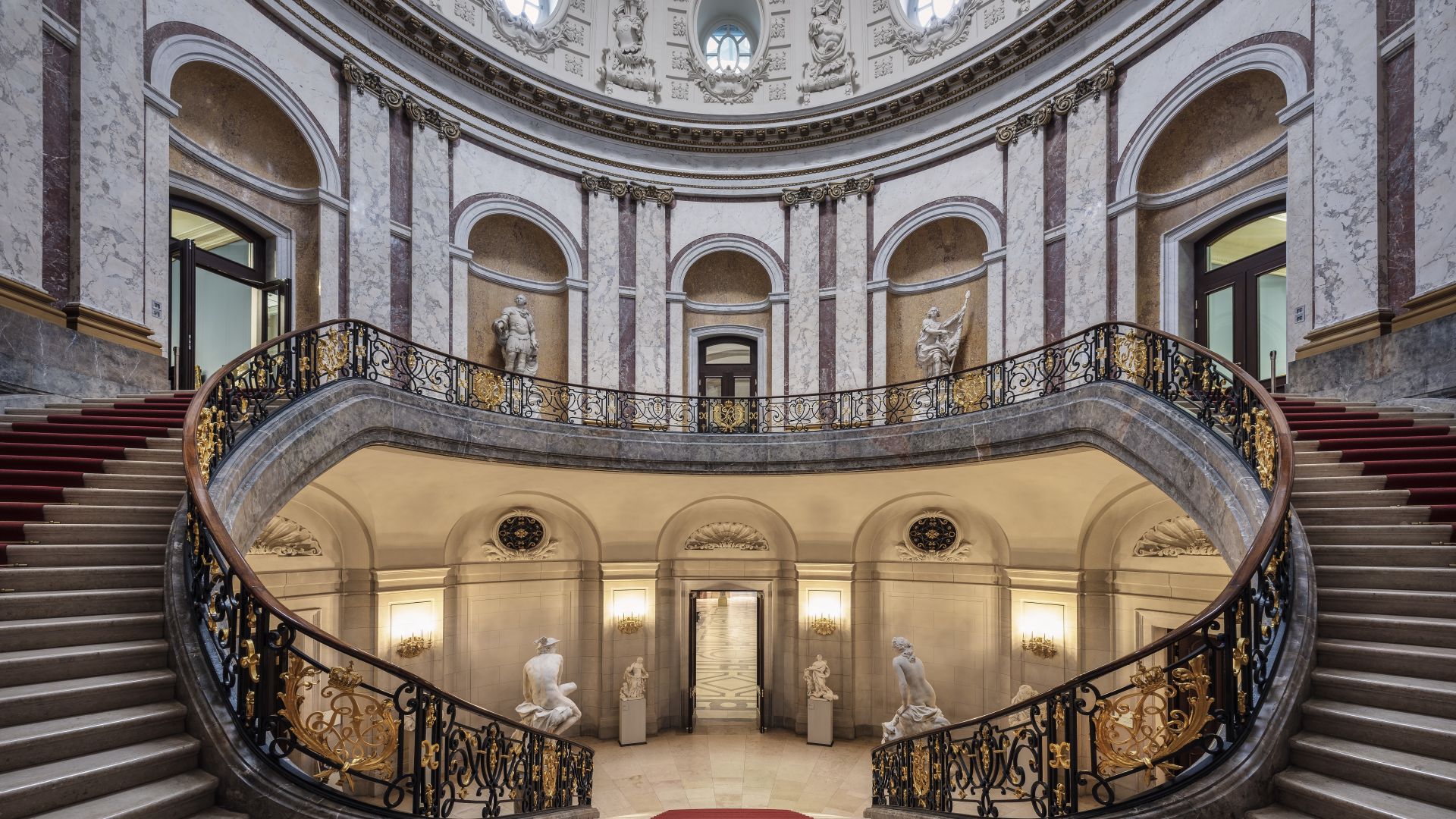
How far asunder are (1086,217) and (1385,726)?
9.90 meters

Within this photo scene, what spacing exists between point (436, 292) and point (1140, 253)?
36.6 feet

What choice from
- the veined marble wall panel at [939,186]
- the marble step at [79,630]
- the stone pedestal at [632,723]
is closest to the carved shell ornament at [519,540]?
the stone pedestal at [632,723]

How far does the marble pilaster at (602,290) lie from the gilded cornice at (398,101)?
9.26 ft

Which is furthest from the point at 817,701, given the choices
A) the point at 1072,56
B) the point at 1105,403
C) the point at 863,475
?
Answer: the point at 1072,56

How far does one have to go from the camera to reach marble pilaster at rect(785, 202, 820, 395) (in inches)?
578

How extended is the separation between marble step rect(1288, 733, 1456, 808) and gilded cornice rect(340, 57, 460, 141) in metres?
13.6

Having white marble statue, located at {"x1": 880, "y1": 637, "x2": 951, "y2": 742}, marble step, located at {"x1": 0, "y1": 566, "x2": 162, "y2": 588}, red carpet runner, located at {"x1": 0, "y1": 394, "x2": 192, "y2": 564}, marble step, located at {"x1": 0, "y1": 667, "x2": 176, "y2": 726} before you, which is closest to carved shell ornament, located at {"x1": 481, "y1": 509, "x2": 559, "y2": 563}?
red carpet runner, located at {"x1": 0, "y1": 394, "x2": 192, "y2": 564}

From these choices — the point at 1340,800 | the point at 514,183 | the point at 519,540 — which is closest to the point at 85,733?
the point at 1340,800

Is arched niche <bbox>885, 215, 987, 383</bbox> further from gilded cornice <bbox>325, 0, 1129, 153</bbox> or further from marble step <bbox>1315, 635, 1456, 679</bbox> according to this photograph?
marble step <bbox>1315, 635, 1456, 679</bbox>

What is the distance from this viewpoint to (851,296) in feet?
47.5

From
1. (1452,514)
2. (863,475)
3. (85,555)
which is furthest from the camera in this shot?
(863,475)

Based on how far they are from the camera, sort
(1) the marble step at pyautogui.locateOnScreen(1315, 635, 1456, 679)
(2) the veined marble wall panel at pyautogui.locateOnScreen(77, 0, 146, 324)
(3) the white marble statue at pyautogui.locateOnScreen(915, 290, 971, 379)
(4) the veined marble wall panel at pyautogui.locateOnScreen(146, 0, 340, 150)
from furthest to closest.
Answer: (3) the white marble statue at pyautogui.locateOnScreen(915, 290, 971, 379) → (4) the veined marble wall panel at pyautogui.locateOnScreen(146, 0, 340, 150) → (2) the veined marble wall panel at pyautogui.locateOnScreen(77, 0, 146, 324) → (1) the marble step at pyautogui.locateOnScreen(1315, 635, 1456, 679)

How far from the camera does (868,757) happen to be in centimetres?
1178

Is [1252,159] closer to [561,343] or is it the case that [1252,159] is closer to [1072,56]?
[1072,56]
